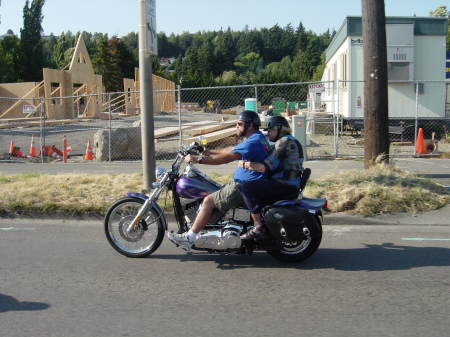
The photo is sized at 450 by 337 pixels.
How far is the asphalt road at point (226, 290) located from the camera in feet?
13.3

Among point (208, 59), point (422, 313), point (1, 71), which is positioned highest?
point (208, 59)

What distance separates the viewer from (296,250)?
567cm

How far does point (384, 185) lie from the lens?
8117 mm

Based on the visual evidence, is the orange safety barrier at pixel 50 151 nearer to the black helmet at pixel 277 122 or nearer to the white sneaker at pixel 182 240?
the white sneaker at pixel 182 240

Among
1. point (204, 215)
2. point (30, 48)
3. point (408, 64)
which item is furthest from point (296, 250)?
point (30, 48)

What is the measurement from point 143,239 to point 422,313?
3.13 metres

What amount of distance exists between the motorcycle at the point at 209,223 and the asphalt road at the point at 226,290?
0.65ft

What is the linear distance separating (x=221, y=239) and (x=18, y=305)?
2068 mm

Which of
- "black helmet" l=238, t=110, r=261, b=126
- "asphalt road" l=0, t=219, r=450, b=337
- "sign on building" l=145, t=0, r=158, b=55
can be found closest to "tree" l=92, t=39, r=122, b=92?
"sign on building" l=145, t=0, r=158, b=55

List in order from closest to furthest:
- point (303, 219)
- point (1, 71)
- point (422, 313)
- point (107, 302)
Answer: point (422, 313), point (107, 302), point (303, 219), point (1, 71)

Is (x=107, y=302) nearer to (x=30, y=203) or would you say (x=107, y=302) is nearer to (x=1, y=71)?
(x=30, y=203)

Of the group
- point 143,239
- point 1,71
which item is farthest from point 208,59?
point 143,239

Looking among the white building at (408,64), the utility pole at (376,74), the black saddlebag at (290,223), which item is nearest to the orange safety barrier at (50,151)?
the white building at (408,64)

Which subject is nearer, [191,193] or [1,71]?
[191,193]
